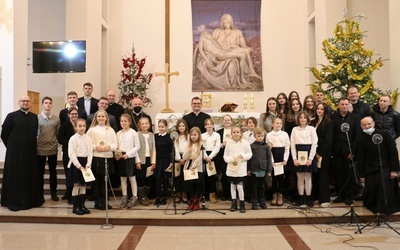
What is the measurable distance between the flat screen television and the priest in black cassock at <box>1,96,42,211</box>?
3.26m

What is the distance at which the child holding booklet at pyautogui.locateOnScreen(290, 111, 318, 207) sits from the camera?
552 centimetres

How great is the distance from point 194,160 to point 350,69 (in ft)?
12.5

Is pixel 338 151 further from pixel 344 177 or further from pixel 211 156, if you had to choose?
pixel 211 156

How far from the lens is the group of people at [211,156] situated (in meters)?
5.41

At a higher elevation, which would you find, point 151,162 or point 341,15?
point 341,15

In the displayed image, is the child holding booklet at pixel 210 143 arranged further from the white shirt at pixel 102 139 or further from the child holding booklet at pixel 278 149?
the white shirt at pixel 102 139

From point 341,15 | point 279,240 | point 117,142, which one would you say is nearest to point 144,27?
point 341,15

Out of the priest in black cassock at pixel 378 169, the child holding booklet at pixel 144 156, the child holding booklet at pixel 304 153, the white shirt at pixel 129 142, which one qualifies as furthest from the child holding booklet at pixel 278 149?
the white shirt at pixel 129 142

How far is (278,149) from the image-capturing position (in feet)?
18.8

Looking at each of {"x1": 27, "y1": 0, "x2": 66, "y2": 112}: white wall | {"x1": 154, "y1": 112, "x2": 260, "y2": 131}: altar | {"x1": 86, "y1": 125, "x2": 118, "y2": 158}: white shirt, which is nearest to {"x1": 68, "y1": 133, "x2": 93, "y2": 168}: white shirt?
{"x1": 86, "y1": 125, "x2": 118, "y2": 158}: white shirt

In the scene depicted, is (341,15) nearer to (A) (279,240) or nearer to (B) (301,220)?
(B) (301,220)

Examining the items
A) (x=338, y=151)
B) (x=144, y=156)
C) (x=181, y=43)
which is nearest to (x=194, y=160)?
(x=144, y=156)

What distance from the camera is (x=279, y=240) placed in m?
4.49

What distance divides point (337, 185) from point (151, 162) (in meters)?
3.20
